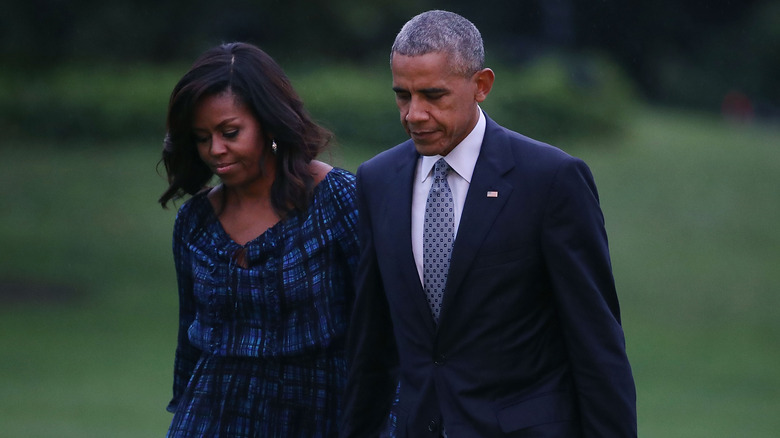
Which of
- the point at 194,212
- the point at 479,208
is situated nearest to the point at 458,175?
the point at 479,208

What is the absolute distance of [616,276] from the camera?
1745 centimetres

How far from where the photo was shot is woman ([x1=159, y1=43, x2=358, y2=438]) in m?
4.43

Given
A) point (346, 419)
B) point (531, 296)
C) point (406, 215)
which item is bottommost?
point (346, 419)

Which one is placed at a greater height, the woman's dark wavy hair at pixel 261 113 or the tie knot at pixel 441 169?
the woman's dark wavy hair at pixel 261 113

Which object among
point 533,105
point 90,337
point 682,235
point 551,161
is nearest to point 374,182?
point 551,161

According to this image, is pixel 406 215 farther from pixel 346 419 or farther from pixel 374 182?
pixel 346 419

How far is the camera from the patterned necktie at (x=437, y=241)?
372 cm

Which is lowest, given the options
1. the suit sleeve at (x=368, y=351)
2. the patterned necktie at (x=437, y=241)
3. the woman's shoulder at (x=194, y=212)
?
the suit sleeve at (x=368, y=351)

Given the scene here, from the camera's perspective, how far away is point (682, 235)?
1864cm

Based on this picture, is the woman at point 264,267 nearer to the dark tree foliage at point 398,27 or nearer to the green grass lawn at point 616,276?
the green grass lawn at point 616,276

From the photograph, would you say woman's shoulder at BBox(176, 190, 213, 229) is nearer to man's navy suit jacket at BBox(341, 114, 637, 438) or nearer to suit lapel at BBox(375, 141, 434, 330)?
suit lapel at BBox(375, 141, 434, 330)

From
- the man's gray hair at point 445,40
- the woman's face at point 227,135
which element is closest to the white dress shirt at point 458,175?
the man's gray hair at point 445,40

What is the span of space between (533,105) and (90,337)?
28.3 feet

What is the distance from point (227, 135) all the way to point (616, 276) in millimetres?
13569
